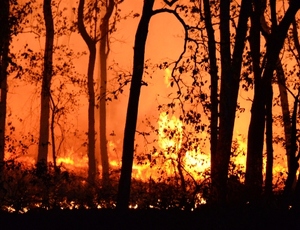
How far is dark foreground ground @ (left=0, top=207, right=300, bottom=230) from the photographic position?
10547 mm

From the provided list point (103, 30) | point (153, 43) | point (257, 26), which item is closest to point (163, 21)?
point (153, 43)

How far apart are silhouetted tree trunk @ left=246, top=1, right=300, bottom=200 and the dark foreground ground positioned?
3.42 m

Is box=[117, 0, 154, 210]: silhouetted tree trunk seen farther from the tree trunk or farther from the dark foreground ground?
the tree trunk

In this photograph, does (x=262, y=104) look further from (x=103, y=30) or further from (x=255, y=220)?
(x=103, y=30)

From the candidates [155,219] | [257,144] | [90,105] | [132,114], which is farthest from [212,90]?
[90,105]

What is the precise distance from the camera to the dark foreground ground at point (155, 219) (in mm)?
10547

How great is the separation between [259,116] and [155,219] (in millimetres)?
5483

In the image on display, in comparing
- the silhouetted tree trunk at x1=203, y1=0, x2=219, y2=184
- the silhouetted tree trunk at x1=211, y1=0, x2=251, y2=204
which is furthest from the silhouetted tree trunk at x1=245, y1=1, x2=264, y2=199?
the silhouetted tree trunk at x1=203, y1=0, x2=219, y2=184

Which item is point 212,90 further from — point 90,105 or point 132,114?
point 90,105

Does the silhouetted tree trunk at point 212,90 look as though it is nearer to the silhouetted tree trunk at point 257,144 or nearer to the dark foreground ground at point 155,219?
the silhouetted tree trunk at point 257,144

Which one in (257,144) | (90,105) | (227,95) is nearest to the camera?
(257,144)

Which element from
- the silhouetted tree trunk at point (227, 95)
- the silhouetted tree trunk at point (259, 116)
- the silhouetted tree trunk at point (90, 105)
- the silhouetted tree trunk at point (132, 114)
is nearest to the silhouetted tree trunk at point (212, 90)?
the silhouetted tree trunk at point (227, 95)

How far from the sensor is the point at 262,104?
1532 centimetres

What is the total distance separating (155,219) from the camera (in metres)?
11.0
